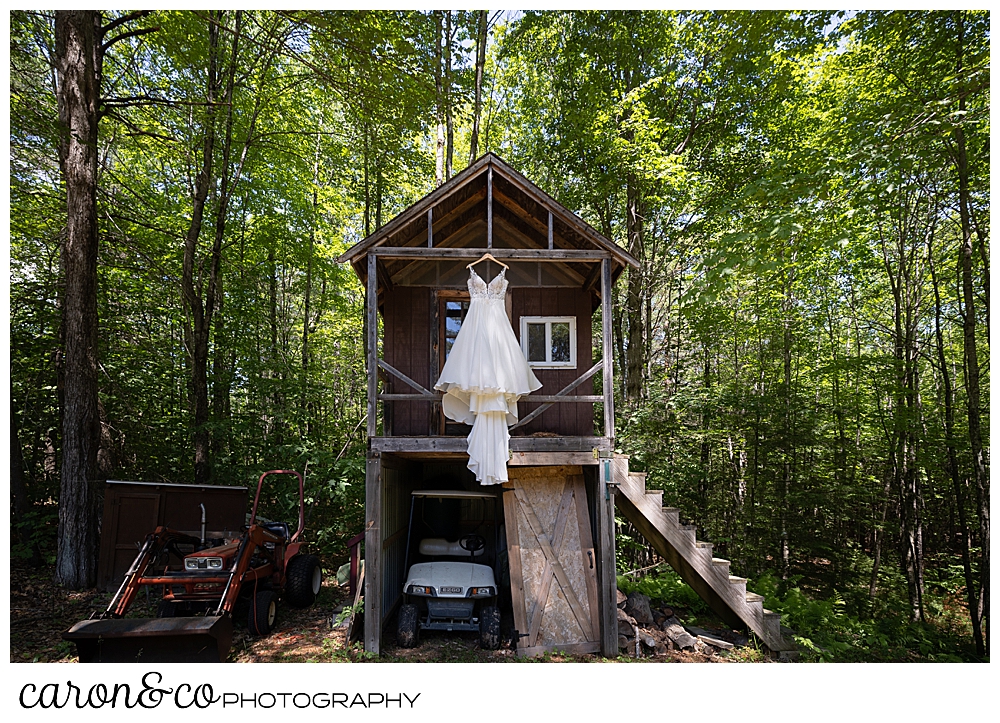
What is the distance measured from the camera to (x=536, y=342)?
902 centimetres

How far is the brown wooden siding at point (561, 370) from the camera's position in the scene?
8.91 metres

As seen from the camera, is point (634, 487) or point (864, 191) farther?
point (864, 191)

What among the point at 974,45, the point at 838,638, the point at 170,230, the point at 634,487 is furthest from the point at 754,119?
the point at 170,230

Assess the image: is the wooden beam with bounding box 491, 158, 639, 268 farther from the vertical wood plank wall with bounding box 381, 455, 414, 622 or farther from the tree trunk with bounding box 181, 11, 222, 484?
the tree trunk with bounding box 181, 11, 222, 484

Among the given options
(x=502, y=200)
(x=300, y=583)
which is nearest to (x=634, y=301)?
(x=502, y=200)

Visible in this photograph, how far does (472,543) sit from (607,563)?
2175mm

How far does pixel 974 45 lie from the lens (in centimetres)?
888

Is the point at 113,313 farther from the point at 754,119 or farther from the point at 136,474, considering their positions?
the point at 754,119

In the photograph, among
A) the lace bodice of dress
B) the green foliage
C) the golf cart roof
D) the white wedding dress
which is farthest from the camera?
the green foliage

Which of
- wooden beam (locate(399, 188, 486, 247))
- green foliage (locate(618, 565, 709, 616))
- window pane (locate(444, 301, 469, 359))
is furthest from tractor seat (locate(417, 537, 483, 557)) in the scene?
wooden beam (locate(399, 188, 486, 247))

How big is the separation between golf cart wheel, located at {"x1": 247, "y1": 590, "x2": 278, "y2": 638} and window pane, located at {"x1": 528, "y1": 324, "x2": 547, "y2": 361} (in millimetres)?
4874

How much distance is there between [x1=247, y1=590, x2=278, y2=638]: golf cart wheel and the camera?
303 inches

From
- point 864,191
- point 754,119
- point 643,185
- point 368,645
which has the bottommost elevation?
point 368,645
